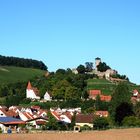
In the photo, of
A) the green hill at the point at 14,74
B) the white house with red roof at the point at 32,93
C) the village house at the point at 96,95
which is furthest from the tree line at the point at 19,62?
the village house at the point at 96,95

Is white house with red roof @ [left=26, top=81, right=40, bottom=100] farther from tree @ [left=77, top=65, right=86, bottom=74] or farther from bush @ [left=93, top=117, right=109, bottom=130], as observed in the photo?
bush @ [left=93, top=117, right=109, bottom=130]

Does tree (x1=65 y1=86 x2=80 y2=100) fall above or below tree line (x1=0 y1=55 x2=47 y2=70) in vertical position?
below

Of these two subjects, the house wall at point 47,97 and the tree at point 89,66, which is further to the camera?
the tree at point 89,66

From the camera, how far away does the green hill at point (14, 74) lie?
14175 cm

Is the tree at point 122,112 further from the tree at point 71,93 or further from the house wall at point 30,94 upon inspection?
the house wall at point 30,94

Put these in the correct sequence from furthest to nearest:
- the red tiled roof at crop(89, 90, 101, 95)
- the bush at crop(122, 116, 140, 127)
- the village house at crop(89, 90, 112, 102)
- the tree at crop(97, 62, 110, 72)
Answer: the tree at crop(97, 62, 110, 72) < the red tiled roof at crop(89, 90, 101, 95) < the village house at crop(89, 90, 112, 102) < the bush at crop(122, 116, 140, 127)

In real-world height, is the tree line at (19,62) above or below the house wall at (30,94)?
above

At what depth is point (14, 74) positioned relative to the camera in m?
150

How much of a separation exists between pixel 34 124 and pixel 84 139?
3189 centimetres

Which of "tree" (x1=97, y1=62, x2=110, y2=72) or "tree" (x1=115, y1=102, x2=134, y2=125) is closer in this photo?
"tree" (x1=115, y1=102, x2=134, y2=125)

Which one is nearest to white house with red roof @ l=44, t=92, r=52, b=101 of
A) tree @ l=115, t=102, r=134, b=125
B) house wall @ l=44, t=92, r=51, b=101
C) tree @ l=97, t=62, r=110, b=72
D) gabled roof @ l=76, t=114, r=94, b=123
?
house wall @ l=44, t=92, r=51, b=101

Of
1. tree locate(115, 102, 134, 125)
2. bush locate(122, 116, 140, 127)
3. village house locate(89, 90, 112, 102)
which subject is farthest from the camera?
village house locate(89, 90, 112, 102)

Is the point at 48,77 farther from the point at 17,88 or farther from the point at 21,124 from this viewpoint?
the point at 21,124

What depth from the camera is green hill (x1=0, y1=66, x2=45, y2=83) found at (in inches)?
5581
